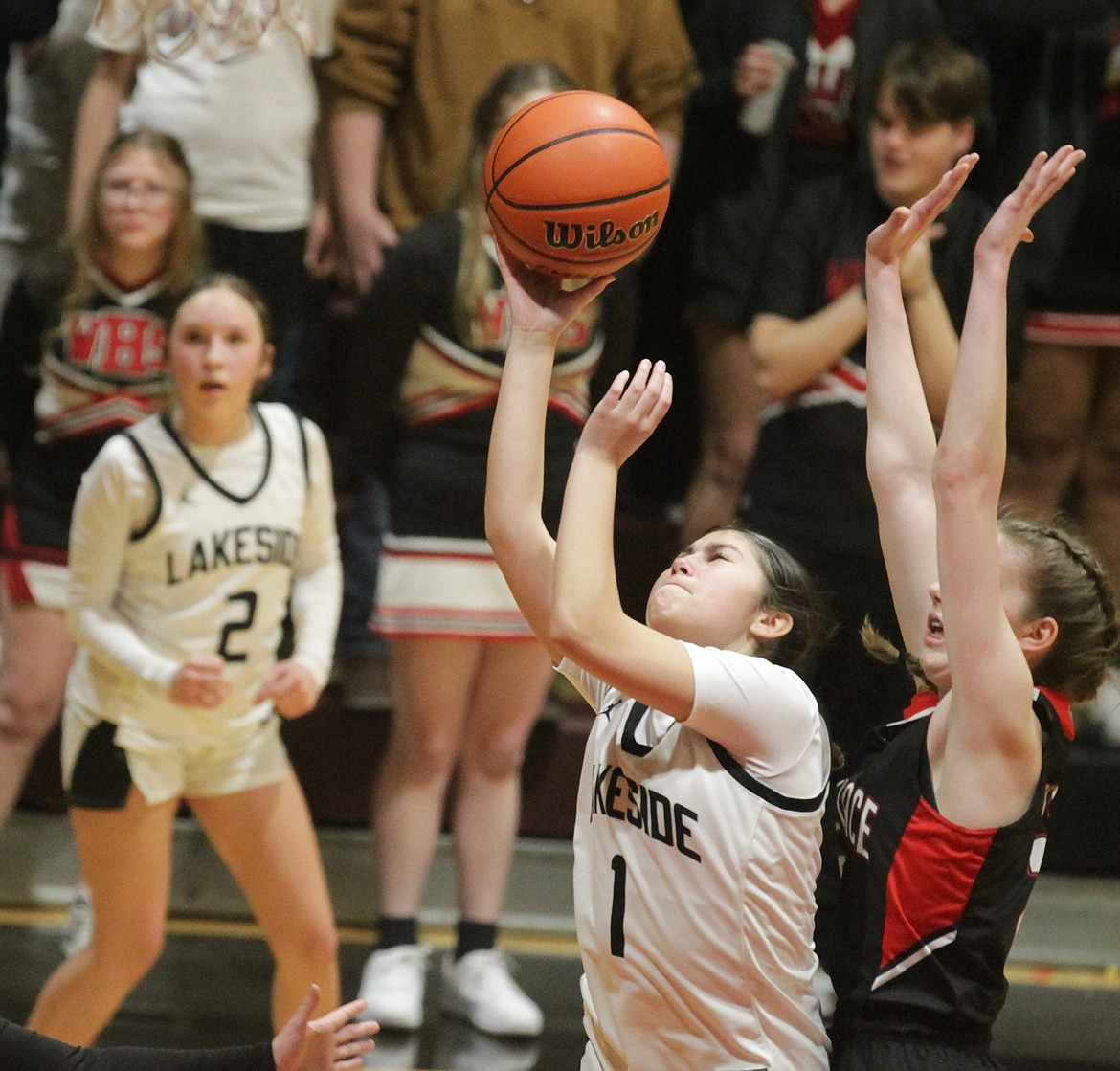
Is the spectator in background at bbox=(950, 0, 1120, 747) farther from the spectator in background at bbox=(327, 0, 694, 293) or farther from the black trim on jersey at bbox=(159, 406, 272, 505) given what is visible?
the black trim on jersey at bbox=(159, 406, 272, 505)

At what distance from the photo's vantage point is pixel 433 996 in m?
4.35

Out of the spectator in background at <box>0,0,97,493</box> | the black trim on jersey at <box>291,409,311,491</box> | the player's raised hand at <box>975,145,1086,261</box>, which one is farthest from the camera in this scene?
the spectator in background at <box>0,0,97,493</box>

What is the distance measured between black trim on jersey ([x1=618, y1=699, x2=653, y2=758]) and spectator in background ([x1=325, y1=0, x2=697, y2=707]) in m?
2.09

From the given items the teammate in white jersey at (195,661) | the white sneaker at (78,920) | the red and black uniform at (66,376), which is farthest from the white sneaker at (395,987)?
the red and black uniform at (66,376)

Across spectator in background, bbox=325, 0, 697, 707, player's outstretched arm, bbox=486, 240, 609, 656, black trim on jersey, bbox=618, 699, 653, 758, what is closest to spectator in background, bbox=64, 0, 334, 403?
spectator in background, bbox=325, 0, 697, 707

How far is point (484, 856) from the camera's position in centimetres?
419

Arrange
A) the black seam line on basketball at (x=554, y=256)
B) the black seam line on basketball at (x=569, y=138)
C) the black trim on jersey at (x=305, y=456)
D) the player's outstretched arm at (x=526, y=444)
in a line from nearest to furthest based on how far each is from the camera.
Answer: the player's outstretched arm at (x=526, y=444) < the black seam line on basketball at (x=554, y=256) < the black seam line on basketball at (x=569, y=138) < the black trim on jersey at (x=305, y=456)

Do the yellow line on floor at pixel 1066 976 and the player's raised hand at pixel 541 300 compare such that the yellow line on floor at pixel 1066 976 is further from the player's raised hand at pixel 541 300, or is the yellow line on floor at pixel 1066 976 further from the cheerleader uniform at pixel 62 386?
the player's raised hand at pixel 541 300

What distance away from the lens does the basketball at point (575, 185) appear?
2.59 metres

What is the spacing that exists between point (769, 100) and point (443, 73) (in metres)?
0.84

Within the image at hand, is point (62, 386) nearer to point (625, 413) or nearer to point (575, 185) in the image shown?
point (575, 185)

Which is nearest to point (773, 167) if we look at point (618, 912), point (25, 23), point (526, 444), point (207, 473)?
point (207, 473)

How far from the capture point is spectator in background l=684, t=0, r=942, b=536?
180 inches

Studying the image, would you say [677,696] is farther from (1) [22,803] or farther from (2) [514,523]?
(1) [22,803]
